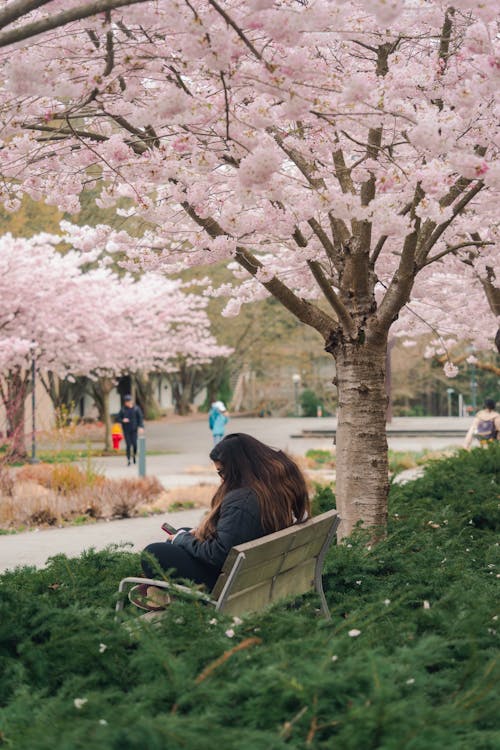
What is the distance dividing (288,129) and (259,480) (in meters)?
3.75

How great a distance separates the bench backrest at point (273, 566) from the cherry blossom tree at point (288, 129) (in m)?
1.78

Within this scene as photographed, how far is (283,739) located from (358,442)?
181 inches

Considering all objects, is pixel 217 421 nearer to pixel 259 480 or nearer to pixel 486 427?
pixel 486 427

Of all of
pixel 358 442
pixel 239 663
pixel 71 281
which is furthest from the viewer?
pixel 71 281

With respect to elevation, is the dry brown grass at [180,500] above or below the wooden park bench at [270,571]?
below

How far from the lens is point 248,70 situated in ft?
16.4

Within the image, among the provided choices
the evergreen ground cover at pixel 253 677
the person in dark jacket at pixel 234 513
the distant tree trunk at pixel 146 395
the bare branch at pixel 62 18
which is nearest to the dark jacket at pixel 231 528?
the person in dark jacket at pixel 234 513

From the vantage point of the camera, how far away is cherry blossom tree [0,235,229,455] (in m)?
24.9

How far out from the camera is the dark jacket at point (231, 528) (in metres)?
4.88

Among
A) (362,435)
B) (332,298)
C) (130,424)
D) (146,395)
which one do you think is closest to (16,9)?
(332,298)

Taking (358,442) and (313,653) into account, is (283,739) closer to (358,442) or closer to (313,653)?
(313,653)

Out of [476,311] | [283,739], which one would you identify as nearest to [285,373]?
[476,311]

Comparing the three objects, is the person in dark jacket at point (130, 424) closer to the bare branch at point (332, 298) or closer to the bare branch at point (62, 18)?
the bare branch at point (332, 298)

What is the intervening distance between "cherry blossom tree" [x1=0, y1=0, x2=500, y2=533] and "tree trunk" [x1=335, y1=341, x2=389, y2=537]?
0.04 ft
